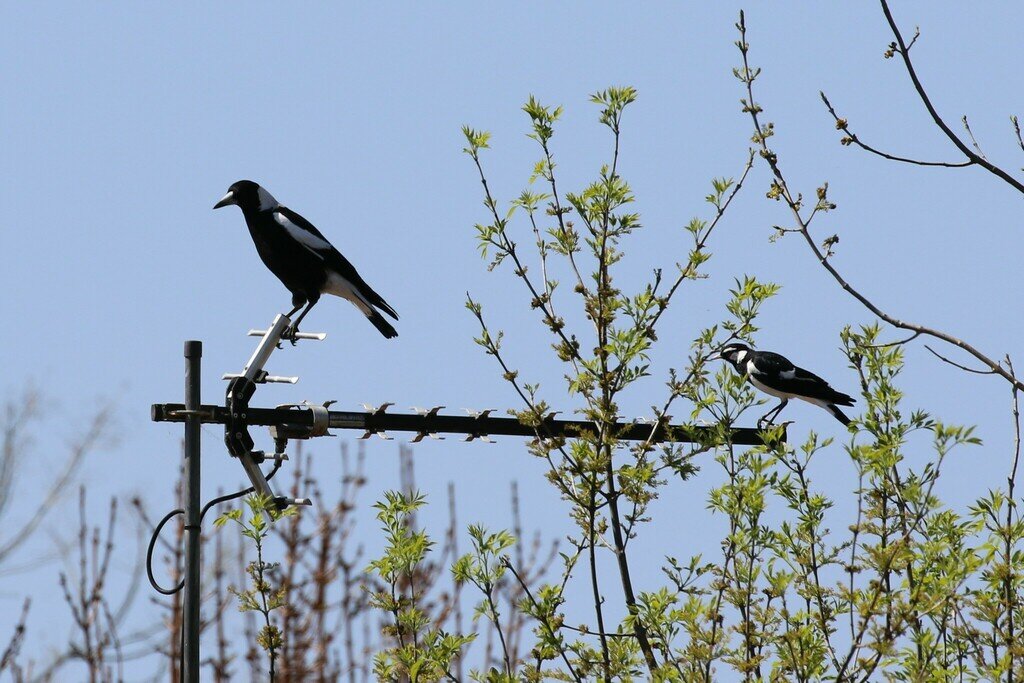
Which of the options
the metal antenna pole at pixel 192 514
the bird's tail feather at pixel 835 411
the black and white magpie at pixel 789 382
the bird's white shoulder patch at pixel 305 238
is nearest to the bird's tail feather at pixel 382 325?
the bird's white shoulder patch at pixel 305 238

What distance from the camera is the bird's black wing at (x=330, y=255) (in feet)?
24.8

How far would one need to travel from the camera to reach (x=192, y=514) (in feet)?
16.6

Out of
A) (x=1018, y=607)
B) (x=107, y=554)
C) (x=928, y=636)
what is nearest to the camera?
(x=928, y=636)

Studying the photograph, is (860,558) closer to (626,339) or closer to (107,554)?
(626,339)

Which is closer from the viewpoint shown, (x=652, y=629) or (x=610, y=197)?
(x=652, y=629)

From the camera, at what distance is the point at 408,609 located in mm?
4910

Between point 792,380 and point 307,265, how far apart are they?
3817mm

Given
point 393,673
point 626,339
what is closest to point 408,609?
point 393,673

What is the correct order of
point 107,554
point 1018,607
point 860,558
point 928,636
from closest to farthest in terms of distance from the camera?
point 860,558 < point 928,636 < point 1018,607 < point 107,554

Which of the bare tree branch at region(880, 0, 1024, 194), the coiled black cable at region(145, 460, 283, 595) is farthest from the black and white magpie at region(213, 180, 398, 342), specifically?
the bare tree branch at region(880, 0, 1024, 194)

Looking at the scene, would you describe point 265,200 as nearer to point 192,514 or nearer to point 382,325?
point 382,325

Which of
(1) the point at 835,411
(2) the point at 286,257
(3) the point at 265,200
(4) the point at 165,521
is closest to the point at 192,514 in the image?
(4) the point at 165,521

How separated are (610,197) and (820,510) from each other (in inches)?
60.4

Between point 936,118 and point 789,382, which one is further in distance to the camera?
point 789,382
